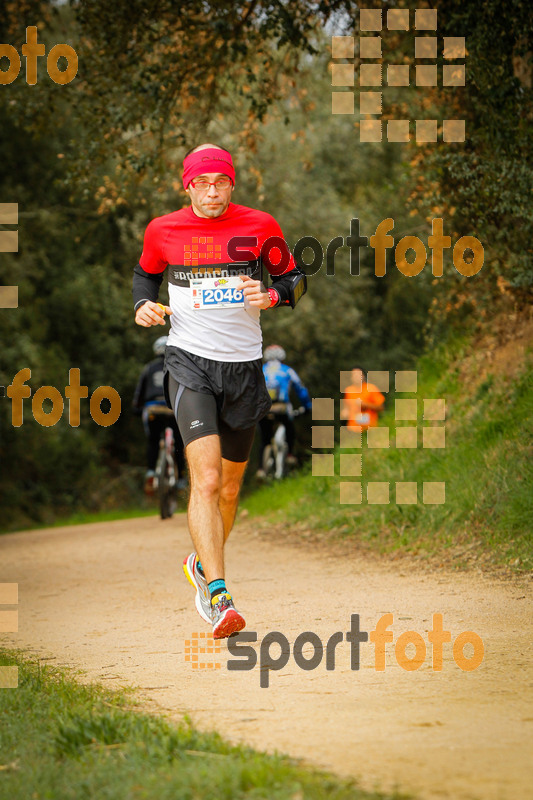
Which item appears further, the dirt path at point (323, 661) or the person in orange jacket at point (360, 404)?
the person in orange jacket at point (360, 404)

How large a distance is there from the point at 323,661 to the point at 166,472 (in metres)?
8.27

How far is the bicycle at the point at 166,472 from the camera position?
1240cm

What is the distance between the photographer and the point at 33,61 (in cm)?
1122

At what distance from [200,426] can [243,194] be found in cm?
1952

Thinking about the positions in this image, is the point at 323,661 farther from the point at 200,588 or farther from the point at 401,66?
the point at 401,66

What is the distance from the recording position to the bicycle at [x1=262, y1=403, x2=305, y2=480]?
14599mm

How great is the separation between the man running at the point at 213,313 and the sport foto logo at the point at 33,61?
17.8 feet

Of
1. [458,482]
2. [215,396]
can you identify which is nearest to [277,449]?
[458,482]

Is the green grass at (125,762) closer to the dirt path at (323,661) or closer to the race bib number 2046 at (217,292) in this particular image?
the dirt path at (323,661)

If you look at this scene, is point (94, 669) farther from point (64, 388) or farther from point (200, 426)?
point (64, 388)

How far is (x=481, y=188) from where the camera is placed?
8102mm

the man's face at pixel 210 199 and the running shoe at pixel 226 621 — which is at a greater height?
the man's face at pixel 210 199

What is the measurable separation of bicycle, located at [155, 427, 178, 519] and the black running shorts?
276 inches

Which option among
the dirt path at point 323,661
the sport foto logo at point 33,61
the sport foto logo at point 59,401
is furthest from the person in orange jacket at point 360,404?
the sport foto logo at point 59,401
